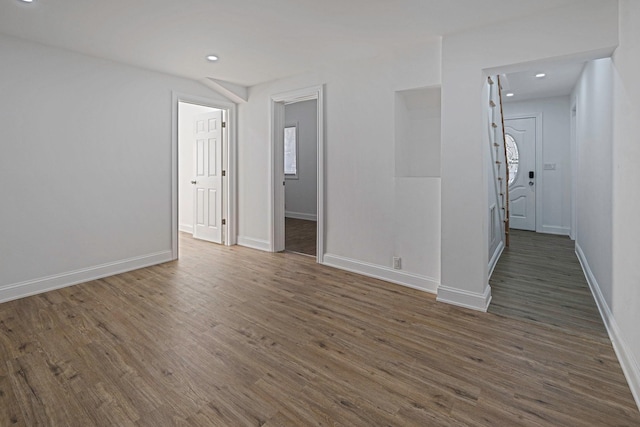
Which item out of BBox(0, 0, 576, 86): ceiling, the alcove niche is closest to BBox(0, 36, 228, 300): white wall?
BBox(0, 0, 576, 86): ceiling

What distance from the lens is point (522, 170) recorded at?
246 inches

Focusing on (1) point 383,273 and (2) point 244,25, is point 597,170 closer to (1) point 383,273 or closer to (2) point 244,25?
(1) point 383,273

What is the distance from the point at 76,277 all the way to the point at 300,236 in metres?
3.31

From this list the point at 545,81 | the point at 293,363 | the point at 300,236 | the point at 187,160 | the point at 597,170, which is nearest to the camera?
the point at 293,363

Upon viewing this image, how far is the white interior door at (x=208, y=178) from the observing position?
5.13m

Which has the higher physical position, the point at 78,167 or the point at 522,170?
the point at 522,170

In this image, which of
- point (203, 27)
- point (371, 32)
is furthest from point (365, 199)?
point (203, 27)

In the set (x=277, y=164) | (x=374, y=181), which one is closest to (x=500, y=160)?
(x=374, y=181)

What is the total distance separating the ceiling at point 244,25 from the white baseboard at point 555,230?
474 centimetres

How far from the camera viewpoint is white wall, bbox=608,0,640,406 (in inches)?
72.3

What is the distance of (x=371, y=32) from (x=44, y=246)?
12.1 ft

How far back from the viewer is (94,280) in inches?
139

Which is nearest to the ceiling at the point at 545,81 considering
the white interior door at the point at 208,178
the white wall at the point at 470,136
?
the white wall at the point at 470,136

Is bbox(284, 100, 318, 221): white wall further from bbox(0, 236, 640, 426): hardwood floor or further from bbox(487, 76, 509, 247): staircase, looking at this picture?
bbox(0, 236, 640, 426): hardwood floor
